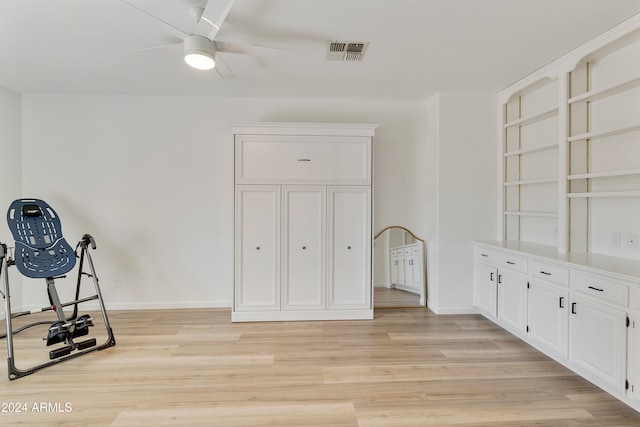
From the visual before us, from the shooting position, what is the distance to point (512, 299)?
9.65ft

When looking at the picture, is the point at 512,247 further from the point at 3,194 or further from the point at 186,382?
the point at 3,194

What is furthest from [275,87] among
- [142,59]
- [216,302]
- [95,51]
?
[216,302]

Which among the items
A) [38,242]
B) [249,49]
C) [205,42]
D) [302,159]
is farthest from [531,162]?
[38,242]

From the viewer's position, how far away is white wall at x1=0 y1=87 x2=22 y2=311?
11.3 ft

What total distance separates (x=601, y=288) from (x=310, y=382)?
6.93 feet

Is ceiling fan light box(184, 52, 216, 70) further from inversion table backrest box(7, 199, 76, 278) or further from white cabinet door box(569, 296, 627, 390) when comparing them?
white cabinet door box(569, 296, 627, 390)

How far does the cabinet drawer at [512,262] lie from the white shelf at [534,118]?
143cm

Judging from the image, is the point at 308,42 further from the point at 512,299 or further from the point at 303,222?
the point at 512,299

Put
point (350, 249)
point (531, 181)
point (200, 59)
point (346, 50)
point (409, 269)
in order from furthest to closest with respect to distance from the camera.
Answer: point (409, 269)
point (350, 249)
point (531, 181)
point (346, 50)
point (200, 59)

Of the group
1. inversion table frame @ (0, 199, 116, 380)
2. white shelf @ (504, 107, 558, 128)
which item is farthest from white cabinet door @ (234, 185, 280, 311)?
white shelf @ (504, 107, 558, 128)

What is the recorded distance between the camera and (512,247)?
3100 mm

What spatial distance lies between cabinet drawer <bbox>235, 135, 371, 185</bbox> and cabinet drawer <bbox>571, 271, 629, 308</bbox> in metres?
2.00

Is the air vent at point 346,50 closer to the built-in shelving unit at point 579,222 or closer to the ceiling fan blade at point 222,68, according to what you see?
the ceiling fan blade at point 222,68

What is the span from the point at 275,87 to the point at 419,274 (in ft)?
9.39
